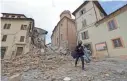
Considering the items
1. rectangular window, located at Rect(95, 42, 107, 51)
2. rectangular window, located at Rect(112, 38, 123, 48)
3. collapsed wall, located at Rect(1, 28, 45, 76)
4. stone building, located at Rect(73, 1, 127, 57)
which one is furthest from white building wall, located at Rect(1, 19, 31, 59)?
rectangular window, located at Rect(112, 38, 123, 48)

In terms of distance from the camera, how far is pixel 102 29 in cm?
1516

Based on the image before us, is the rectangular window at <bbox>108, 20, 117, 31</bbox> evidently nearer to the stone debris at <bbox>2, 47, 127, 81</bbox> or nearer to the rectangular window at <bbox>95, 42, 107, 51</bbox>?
the rectangular window at <bbox>95, 42, 107, 51</bbox>

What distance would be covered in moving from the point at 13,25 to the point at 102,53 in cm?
1637

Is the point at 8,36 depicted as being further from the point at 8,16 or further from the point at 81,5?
the point at 81,5

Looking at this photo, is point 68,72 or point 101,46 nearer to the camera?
point 68,72

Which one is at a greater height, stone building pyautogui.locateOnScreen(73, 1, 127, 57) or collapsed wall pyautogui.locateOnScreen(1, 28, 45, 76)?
stone building pyautogui.locateOnScreen(73, 1, 127, 57)

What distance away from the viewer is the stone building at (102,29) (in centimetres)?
1245

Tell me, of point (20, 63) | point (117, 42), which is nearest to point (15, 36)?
point (20, 63)

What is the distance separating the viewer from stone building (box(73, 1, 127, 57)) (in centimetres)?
1245

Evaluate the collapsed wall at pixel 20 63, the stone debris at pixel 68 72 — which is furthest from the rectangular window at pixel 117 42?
the collapsed wall at pixel 20 63

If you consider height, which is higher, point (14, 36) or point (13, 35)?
point (13, 35)

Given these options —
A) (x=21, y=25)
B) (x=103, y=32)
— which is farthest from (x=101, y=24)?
(x=21, y=25)

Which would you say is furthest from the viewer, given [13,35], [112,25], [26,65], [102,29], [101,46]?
[13,35]

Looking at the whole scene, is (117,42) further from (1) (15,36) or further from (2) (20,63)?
(1) (15,36)
